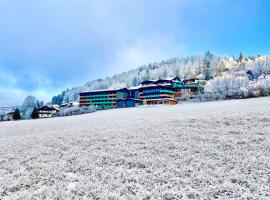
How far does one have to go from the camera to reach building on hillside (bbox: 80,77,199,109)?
14938 centimetres

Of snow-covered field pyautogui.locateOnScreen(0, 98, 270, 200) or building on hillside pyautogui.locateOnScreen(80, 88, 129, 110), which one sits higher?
building on hillside pyautogui.locateOnScreen(80, 88, 129, 110)

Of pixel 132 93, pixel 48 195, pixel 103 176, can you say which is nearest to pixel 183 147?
pixel 103 176

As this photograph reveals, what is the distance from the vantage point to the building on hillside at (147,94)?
490 feet

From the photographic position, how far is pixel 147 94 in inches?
6186

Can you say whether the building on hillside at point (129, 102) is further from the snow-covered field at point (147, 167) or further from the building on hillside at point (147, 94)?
the snow-covered field at point (147, 167)

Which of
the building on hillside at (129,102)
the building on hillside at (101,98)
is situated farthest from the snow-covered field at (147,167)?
the building on hillside at (101,98)

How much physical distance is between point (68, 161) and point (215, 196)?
27.3 ft

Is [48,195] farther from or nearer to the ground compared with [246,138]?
nearer to the ground

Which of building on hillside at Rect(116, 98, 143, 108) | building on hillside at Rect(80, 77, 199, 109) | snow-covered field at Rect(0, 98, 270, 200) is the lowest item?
snow-covered field at Rect(0, 98, 270, 200)

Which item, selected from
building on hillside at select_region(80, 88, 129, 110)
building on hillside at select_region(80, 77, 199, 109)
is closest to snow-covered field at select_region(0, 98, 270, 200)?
building on hillside at select_region(80, 77, 199, 109)

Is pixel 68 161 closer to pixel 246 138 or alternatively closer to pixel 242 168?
pixel 242 168

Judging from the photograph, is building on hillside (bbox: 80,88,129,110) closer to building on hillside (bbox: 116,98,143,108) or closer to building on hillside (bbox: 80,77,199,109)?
building on hillside (bbox: 80,77,199,109)

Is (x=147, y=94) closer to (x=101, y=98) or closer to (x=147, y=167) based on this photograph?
(x=101, y=98)

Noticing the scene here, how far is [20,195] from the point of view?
890cm
